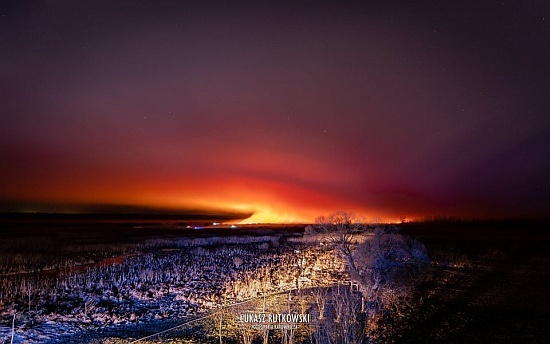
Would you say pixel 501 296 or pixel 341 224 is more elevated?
pixel 341 224

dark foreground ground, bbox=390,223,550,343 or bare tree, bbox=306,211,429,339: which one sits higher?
bare tree, bbox=306,211,429,339

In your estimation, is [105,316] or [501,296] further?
[501,296]

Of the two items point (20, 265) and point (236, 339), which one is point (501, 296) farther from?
point (20, 265)

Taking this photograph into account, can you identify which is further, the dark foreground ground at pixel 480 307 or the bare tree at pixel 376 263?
the bare tree at pixel 376 263

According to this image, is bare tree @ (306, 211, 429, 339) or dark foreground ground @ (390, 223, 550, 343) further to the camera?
bare tree @ (306, 211, 429, 339)

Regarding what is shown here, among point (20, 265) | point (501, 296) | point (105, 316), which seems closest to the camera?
point (105, 316)

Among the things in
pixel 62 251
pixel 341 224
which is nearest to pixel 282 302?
pixel 341 224

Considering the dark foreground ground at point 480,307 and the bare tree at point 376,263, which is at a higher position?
the bare tree at point 376,263

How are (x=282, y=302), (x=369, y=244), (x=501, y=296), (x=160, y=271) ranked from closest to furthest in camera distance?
(x=282, y=302) → (x=501, y=296) → (x=369, y=244) → (x=160, y=271)

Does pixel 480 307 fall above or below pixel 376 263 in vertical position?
below

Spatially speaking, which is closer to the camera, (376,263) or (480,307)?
(480,307)
